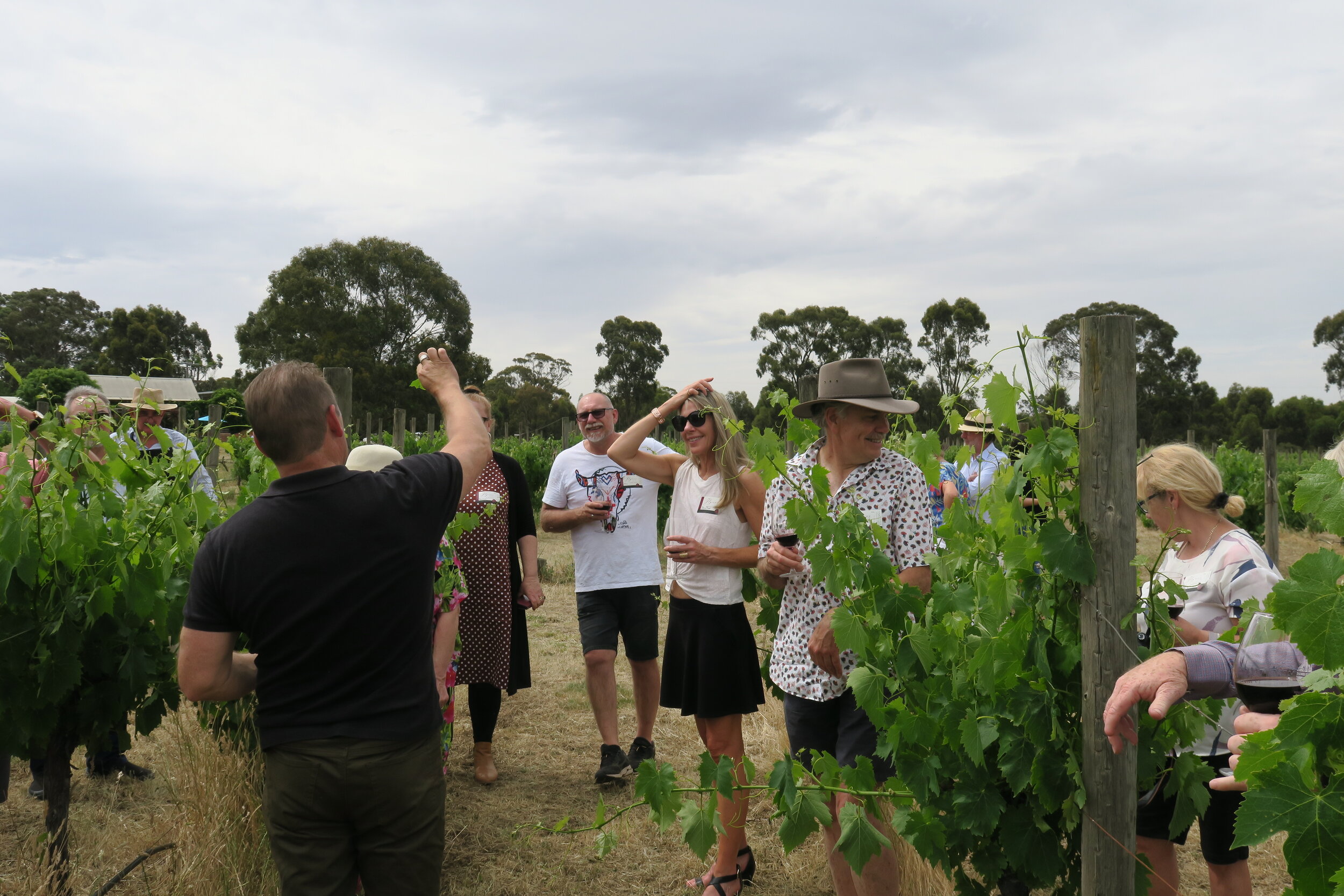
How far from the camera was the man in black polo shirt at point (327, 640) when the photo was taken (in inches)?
69.5

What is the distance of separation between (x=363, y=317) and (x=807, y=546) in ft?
132

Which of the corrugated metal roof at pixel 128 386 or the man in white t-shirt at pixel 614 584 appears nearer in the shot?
the man in white t-shirt at pixel 614 584

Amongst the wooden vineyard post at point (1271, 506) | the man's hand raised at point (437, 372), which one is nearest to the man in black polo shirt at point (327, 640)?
the man's hand raised at point (437, 372)

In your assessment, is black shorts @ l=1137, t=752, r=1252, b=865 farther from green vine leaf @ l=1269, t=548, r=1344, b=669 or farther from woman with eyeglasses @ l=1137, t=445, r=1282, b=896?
green vine leaf @ l=1269, t=548, r=1344, b=669

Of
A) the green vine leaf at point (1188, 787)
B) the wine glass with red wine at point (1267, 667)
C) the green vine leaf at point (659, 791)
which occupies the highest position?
the wine glass with red wine at point (1267, 667)

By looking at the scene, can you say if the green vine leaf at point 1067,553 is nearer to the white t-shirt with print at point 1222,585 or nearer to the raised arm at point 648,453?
the white t-shirt with print at point 1222,585

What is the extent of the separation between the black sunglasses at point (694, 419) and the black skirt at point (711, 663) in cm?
70

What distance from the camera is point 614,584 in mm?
4320

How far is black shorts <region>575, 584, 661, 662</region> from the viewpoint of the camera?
4.30m

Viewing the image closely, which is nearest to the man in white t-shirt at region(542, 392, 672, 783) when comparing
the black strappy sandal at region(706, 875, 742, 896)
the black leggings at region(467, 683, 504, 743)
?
the black leggings at region(467, 683, 504, 743)

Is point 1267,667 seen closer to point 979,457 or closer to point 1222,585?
point 1222,585

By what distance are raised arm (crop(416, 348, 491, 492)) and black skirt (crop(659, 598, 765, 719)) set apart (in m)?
1.47

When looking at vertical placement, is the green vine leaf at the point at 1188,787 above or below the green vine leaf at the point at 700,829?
above

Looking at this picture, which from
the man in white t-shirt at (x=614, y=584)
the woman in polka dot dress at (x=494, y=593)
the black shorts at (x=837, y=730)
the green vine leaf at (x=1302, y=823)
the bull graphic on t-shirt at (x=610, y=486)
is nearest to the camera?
the green vine leaf at (x=1302, y=823)
